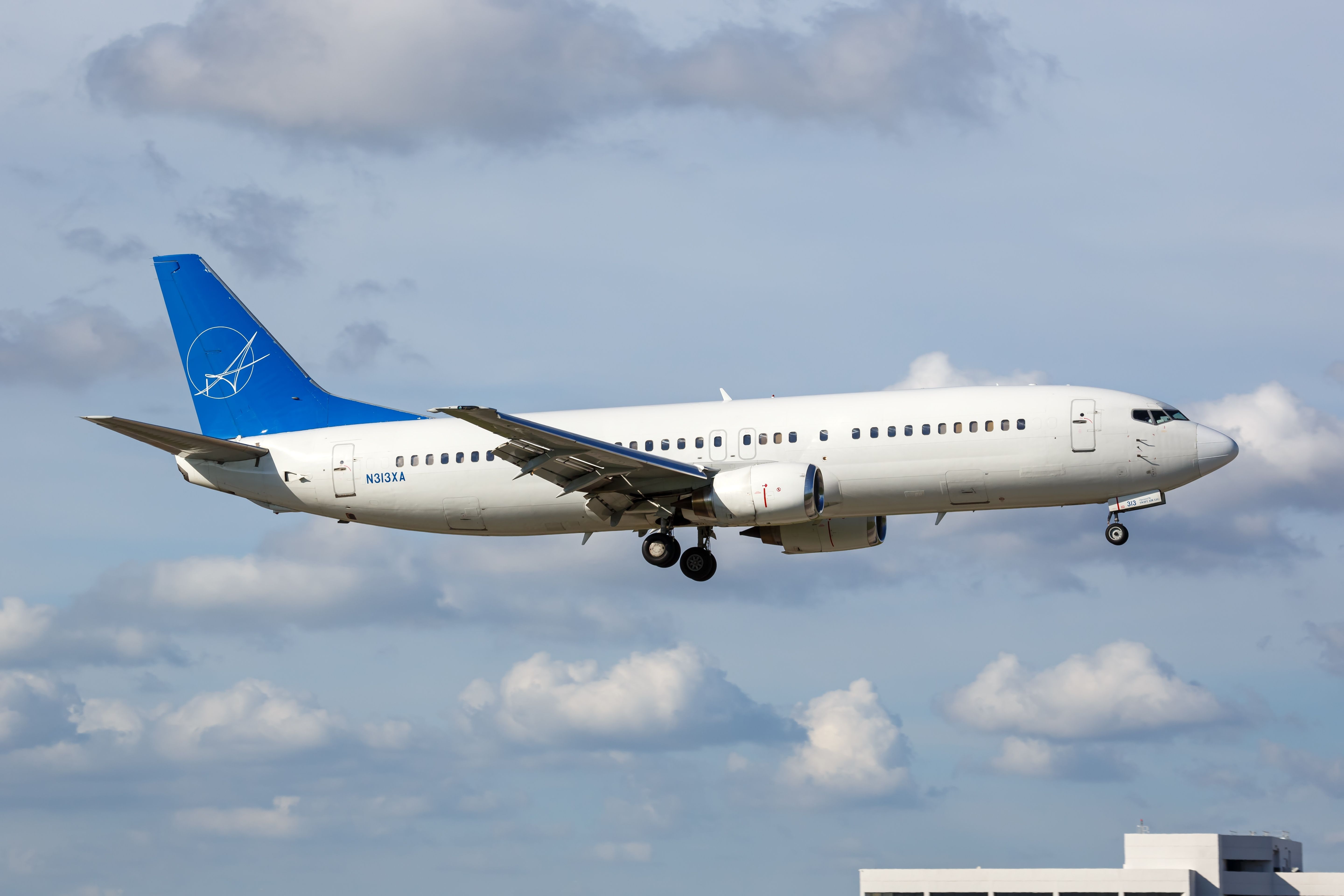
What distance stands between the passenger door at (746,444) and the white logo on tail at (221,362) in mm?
18725

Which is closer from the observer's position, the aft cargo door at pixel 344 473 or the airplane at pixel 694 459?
the airplane at pixel 694 459

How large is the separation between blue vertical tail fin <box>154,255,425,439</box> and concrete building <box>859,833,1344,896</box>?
281ft

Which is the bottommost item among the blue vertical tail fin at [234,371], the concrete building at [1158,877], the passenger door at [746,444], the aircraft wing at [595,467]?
the concrete building at [1158,877]

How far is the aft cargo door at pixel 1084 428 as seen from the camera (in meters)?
47.2

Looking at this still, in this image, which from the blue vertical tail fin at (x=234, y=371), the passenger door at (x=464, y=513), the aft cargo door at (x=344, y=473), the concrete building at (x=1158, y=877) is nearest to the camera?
the passenger door at (x=464, y=513)

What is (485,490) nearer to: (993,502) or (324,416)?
(324,416)

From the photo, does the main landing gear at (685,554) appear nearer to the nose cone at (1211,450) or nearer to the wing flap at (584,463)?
the wing flap at (584,463)

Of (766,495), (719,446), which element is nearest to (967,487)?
(766,495)

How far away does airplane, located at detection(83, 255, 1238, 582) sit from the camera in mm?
47281

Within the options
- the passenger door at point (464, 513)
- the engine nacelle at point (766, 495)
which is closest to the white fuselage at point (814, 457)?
the passenger door at point (464, 513)

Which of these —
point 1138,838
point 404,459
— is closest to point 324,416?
point 404,459

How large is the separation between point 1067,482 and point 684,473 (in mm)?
11350

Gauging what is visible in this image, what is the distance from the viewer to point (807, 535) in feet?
177

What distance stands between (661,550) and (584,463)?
16.5ft
